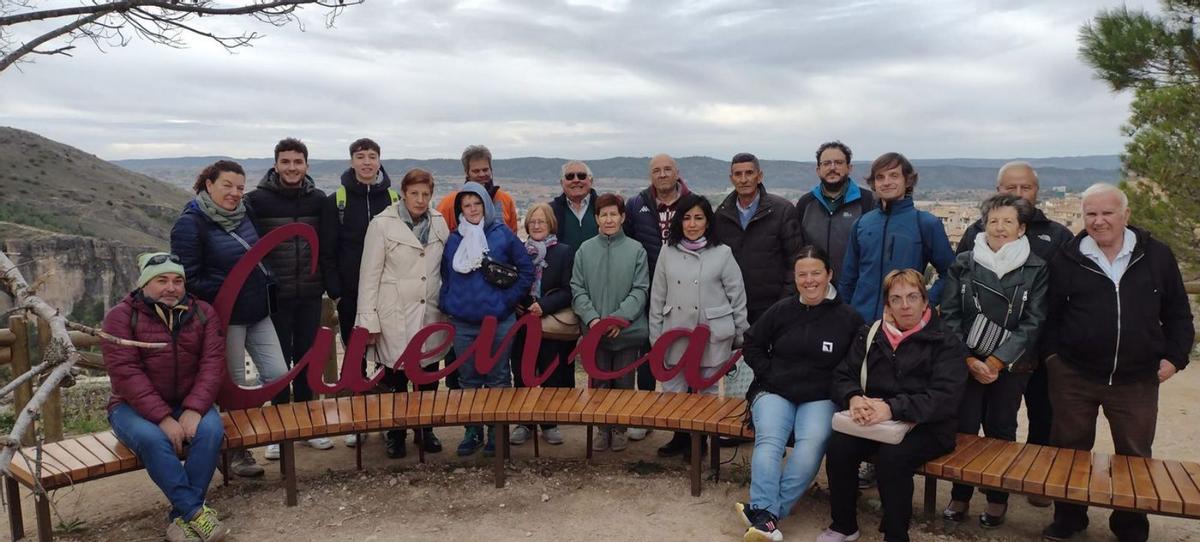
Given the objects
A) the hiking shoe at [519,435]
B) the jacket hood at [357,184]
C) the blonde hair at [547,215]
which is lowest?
the hiking shoe at [519,435]

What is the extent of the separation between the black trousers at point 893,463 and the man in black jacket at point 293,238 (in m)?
3.61

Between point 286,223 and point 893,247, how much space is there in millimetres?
4005

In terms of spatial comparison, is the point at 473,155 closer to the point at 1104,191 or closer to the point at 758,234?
the point at 758,234

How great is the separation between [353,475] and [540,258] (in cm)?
198

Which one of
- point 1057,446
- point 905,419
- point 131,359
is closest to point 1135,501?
point 1057,446

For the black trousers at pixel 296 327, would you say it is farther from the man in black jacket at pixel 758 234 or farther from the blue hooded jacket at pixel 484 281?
the man in black jacket at pixel 758 234

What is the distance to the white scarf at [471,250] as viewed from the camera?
5.23 m

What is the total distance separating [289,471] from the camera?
15.3 feet

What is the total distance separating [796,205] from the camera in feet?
18.2

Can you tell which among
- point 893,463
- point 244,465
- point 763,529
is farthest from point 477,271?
point 893,463

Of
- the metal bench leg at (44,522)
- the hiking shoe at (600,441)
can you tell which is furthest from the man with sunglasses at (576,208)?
the metal bench leg at (44,522)

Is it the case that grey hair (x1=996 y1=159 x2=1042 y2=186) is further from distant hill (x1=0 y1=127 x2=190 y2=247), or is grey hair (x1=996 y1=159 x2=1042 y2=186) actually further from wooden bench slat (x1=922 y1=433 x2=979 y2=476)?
distant hill (x1=0 y1=127 x2=190 y2=247)

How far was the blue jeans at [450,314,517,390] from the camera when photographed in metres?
5.39

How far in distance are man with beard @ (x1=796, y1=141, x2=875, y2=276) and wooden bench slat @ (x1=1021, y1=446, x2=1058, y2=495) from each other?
5.22 ft
